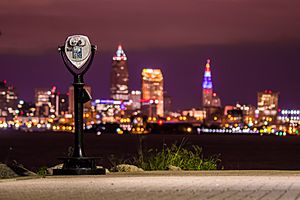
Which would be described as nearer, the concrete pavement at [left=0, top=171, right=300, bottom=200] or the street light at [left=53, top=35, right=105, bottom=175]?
the concrete pavement at [left=0, top=171, right=300, bottom=200]

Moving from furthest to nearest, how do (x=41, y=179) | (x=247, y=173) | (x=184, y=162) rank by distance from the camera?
(x=184, y=162) → (x=247, y=173) → (x=41, y=179)

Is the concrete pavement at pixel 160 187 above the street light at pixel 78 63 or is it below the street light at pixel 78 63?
below

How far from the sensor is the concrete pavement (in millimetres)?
15117

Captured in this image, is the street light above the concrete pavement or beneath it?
above

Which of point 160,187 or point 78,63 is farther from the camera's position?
point 78,63

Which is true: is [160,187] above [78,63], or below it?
below

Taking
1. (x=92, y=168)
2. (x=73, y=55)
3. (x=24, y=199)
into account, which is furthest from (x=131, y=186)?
(x=73, y=55)

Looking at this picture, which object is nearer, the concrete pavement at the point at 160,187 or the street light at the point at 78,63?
the concrete pavement at the point at 160,187

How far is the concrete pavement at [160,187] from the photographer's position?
15117mm

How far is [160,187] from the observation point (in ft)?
55.4

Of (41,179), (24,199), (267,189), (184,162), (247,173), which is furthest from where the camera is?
(184,162)

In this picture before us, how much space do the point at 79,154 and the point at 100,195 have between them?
7.12 m

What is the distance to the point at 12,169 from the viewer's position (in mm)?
23016

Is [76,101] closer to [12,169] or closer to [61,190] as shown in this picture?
[12,169]
